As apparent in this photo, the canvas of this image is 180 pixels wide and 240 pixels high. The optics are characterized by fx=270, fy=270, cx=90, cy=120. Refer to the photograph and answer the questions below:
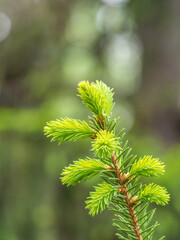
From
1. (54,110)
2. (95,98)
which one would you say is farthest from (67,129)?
(54,110)

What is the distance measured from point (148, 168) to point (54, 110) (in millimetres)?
2212

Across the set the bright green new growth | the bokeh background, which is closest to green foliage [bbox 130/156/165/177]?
the bright green new growth

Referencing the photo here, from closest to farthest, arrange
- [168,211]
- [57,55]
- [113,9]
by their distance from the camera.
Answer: [168,211] < [57,55] < [113,9]

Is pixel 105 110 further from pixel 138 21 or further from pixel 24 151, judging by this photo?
pixel 138 21

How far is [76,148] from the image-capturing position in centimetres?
247

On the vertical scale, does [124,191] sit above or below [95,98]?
below

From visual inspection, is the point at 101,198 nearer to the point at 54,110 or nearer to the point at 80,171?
the point at 80,171

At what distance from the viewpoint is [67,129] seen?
1.24 ft

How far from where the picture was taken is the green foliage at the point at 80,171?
0.36 meters

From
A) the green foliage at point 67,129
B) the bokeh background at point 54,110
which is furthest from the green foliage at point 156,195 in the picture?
the bokeh background at point 54,110

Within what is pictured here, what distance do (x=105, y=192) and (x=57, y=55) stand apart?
3.23m

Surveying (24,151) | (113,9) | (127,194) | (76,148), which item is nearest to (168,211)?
(76,148)

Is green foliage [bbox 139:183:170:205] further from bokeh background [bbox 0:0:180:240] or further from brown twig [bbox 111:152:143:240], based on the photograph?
bokeh background [bbox 0:0:180:240]

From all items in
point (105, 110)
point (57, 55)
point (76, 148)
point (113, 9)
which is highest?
point (113, 9)
